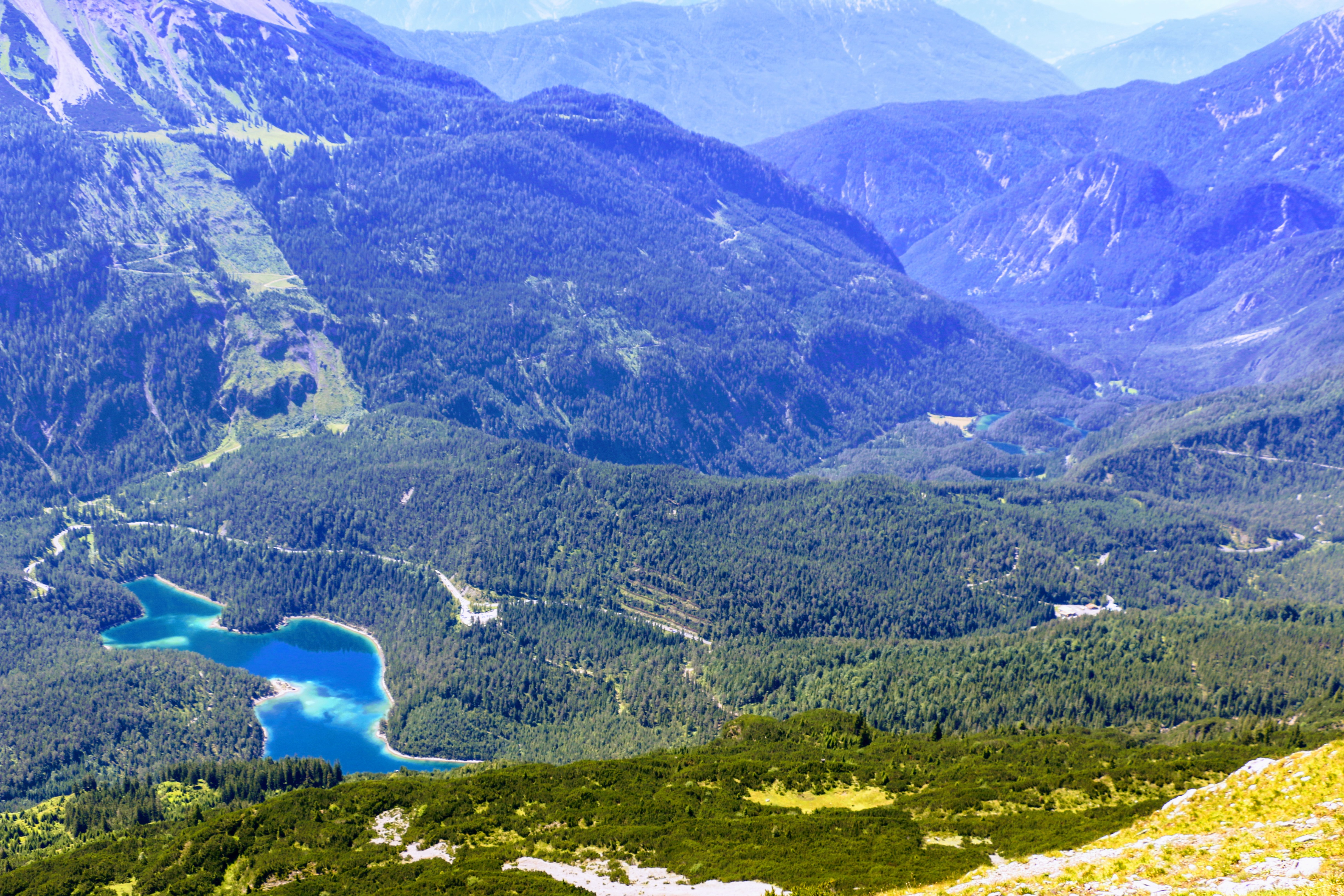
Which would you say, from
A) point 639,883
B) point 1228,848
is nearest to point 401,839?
point 639,883

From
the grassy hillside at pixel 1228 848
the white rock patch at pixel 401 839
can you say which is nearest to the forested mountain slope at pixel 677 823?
the white rock patch at pixel 401 839

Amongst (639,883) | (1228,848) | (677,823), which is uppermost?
(1228,848)

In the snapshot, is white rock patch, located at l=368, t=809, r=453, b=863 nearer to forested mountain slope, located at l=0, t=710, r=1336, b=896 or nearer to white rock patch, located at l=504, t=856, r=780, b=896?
forested mountain slope, located at l=0, t=710, r=1336, b=896

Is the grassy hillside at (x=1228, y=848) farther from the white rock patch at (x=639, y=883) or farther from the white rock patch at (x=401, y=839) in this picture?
the white rock patch at (x=401, y=839)

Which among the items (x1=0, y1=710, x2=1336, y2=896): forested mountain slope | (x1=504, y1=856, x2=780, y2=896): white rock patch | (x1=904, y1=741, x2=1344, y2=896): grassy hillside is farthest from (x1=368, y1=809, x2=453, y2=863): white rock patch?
(x1=904, y1=741, x2=1344, y2=896): grassy hillside

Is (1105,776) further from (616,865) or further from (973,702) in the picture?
(973,702)

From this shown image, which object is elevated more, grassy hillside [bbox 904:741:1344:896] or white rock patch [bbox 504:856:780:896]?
grassy hillside [bbox 904:741:1344:896]

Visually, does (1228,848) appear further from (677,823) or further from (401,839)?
(401,839)

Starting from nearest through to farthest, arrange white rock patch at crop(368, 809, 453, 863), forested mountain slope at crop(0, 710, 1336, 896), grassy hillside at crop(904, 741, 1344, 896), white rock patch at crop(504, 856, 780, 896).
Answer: grassy hillside at crop(904, 741, 1344, 896) < white rock patch at crop(504, 856, 780, 896) < forested mountain slope at crop(0, 710, 1336, 896) < white rock patch at crop(368, 809, 453, 863)

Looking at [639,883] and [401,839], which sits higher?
[639,883]

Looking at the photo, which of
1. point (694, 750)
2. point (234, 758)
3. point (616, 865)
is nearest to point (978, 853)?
point (616, 865)
